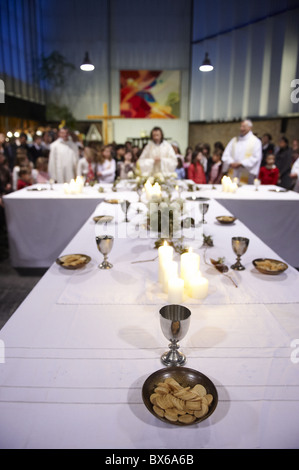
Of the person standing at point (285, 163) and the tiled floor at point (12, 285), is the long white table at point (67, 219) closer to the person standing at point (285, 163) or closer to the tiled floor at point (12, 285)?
the tiled floor at point (12, 285)

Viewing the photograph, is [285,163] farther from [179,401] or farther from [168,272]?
[179,401]

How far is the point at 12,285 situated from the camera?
10.5ft

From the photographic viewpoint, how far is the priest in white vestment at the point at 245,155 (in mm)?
4996

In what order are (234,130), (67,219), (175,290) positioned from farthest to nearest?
(234,130), (67,219), (175,290)

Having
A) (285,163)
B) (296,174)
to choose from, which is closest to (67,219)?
(296,174)

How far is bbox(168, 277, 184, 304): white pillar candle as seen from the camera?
1.22m

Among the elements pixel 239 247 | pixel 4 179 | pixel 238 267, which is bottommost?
pixel 238 267

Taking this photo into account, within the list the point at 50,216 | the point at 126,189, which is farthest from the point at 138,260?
the point at 126,189

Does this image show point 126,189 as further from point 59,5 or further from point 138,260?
point 59,5

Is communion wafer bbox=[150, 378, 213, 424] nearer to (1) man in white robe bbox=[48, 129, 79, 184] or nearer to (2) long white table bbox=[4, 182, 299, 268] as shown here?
(2) long white table bbox=[4, 182, 299, 268]

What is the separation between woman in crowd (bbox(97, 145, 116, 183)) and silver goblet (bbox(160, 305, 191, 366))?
14.5ft

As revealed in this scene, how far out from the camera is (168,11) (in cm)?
1043

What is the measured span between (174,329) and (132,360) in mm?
162

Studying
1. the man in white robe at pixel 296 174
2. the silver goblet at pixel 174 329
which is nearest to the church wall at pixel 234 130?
the man in white robe at pixel 296 174
